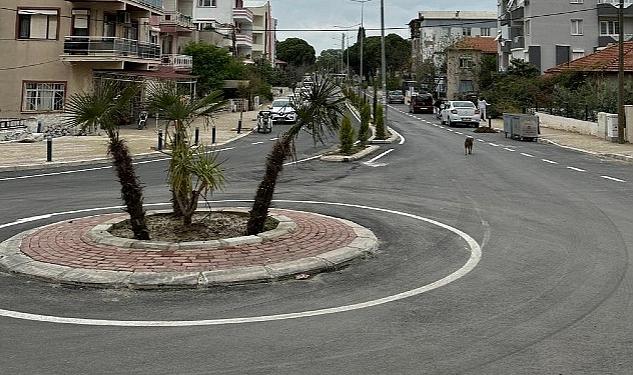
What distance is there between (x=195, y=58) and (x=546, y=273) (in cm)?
5007

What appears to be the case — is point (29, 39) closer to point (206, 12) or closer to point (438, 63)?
point (206, 12)

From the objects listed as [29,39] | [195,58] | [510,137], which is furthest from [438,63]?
→ [29,39]

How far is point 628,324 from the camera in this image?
228 inches

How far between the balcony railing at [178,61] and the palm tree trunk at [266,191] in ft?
131

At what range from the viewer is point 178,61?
50.0 meters

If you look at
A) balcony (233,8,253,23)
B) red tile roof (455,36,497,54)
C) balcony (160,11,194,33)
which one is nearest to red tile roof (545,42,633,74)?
red tile roof (455,36,497,54)

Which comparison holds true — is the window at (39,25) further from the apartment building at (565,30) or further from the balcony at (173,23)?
the apartment building at (565,30)

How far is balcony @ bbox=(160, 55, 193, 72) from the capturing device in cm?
4842

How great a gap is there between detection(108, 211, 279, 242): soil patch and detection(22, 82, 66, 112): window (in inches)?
1135

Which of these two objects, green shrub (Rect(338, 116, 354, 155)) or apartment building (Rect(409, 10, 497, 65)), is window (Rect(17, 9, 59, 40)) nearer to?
green shrub (Rect(338, 116, 354, 155))

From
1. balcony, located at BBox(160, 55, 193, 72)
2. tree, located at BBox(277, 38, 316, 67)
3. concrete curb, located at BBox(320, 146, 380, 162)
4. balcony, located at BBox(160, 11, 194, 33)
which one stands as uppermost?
tree, located at BBox(277, 38, 316, 67)

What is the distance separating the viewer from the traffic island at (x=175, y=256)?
23.5ft

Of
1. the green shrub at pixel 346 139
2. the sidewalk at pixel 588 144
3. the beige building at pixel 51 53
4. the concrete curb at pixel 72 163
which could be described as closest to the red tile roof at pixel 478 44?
the sidewalk at pixel 588 144

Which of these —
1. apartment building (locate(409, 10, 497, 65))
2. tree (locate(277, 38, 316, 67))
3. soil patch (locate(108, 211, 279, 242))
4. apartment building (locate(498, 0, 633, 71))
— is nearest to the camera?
soil patch (locate(108, 211, 279, 242))
